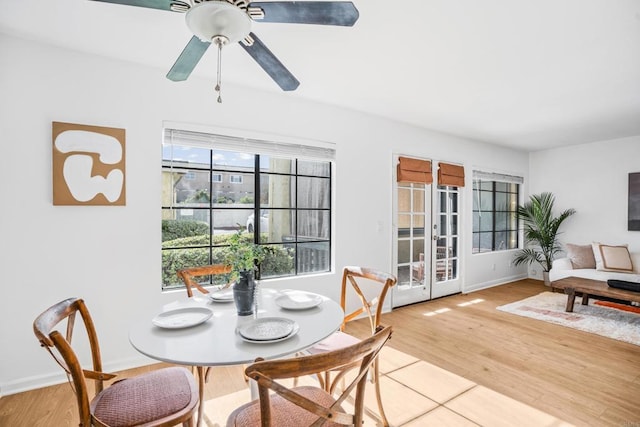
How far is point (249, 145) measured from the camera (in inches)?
125

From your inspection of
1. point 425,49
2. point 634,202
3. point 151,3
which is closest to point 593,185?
point 634,202

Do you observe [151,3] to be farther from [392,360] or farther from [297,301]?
[392,360]

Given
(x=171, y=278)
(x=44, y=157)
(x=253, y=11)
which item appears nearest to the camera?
(x=253, y=11)

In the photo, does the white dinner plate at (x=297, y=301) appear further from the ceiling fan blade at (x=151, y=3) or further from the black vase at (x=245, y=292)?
the ceiling fan blade at (x=151, y=3)

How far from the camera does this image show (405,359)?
283 cm

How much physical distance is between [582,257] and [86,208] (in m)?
6.20

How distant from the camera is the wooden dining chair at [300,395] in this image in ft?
2.96

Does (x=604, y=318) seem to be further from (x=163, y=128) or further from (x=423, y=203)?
(x=163, y=128)

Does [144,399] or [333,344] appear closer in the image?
[144,399]

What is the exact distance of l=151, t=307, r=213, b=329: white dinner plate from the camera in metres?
1.48

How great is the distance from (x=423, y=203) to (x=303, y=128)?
2.16 metres

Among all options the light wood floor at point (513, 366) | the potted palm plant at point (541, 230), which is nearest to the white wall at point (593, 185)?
the potted palm plant at point (541, 230)

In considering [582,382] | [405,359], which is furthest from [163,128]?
[582,382]

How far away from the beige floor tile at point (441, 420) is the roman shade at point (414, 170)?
2793 millimetres
